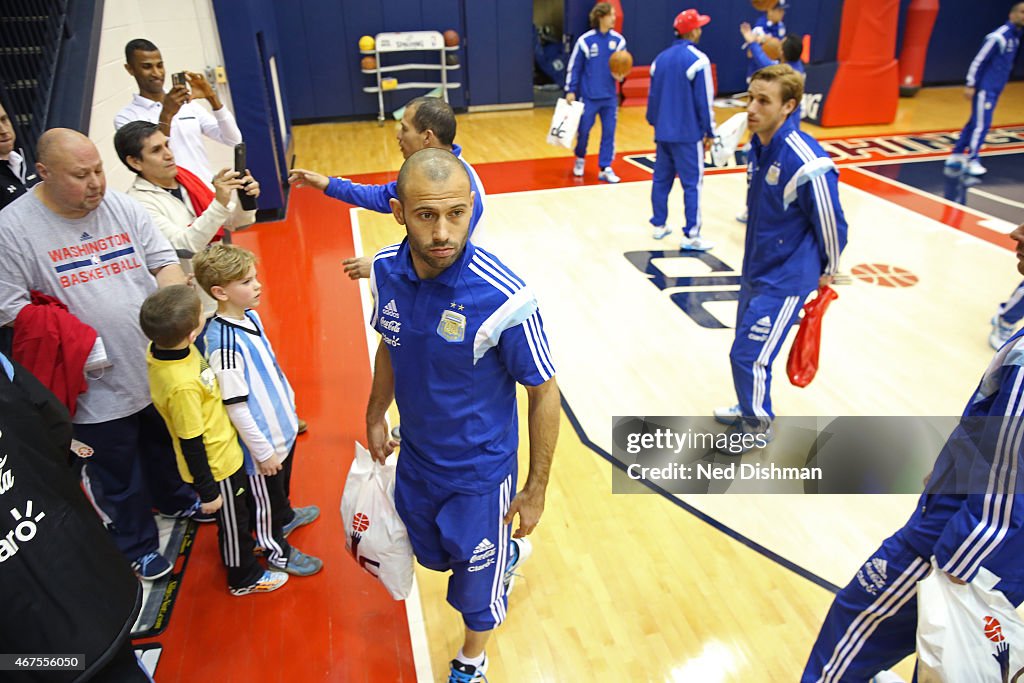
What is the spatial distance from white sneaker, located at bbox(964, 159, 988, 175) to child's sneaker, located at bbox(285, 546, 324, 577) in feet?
30.0

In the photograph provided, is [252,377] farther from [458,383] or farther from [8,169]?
[8,169]

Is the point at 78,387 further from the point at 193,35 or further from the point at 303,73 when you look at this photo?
the point at 303,73

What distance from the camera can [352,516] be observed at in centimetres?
256

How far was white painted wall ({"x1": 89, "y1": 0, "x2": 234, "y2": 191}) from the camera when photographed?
476cm

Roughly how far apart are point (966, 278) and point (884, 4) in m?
7.15

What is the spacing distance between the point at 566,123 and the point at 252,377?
5.98m

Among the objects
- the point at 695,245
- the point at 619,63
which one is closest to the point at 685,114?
the point at 695,245

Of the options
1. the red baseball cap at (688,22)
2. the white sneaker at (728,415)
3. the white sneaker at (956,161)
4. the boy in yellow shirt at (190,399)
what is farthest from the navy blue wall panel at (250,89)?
the white sneaker at (956,161)

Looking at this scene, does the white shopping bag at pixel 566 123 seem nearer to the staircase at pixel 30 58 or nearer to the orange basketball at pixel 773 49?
the orange basketball at pixel 773 49

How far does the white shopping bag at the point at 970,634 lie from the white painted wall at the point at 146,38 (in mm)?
5012

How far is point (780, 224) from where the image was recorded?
3.62 m

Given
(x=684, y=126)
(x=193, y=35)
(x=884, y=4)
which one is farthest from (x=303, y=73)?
(x=884, y=4)

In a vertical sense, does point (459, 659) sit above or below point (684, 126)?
below

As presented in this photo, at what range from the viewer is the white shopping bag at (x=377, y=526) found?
250 centimetres
